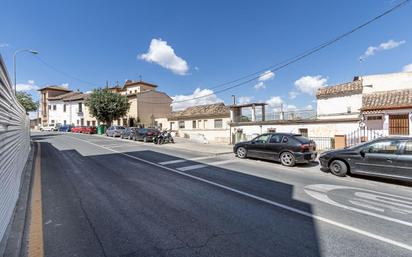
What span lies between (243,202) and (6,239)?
4.24 metres

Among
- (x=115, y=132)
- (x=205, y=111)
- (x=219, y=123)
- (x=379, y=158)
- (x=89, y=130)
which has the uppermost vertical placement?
(x=205, y=111)

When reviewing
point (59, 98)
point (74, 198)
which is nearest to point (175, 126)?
point (74, 198)

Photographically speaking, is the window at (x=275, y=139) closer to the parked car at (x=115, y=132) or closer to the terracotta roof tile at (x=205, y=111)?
the terracotta roof tile at (x=205, y=111)

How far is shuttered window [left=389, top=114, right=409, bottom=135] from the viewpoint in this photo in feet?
49.9

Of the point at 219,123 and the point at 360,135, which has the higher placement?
the point at 219,123

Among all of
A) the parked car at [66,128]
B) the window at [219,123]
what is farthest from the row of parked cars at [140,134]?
the parked car at [66,128]

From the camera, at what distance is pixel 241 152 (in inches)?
495

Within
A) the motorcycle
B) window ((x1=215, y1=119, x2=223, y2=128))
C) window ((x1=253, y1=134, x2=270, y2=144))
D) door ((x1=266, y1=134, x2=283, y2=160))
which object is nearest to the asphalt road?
door ((x1=266, y1=134, x2=283, y2=160))

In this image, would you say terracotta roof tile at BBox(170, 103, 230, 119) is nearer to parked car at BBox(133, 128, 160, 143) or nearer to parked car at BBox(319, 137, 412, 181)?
parked car at BBox(133, 128, 160, 143)

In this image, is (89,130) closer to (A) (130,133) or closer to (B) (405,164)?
(A) (130,133)

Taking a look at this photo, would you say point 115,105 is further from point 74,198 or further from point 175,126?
point 74,198

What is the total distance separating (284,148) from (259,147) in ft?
4.60

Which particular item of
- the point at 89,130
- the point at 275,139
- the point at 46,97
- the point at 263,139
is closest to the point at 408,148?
the point at 275,139

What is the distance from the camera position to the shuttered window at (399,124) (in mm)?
15219
